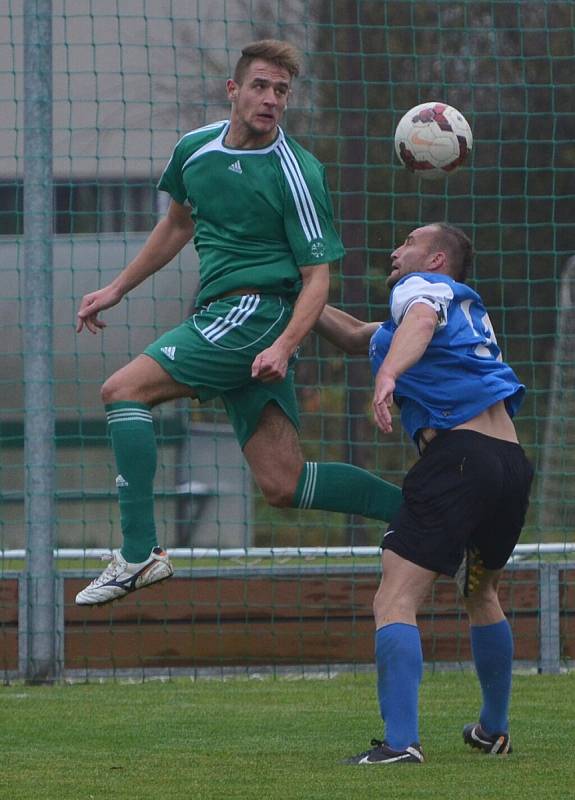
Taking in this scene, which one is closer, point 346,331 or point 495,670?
point 495,670

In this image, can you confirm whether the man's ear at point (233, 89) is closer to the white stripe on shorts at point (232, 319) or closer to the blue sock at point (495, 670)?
the white stripe on shorts at point (232, 319)

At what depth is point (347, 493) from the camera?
6297 mm

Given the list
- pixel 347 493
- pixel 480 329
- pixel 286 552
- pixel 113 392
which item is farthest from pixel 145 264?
pixel 286 552

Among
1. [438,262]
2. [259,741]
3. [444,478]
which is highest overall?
[438,262]

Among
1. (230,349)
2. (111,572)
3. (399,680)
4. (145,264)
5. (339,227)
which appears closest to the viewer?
(399,680)

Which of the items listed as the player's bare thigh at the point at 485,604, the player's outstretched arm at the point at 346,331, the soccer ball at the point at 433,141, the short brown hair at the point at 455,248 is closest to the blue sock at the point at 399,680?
the player's bare thigh at the point at 485,604

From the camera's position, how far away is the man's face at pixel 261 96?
591 cm

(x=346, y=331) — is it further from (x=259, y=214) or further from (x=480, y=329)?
(x=480, y=329)

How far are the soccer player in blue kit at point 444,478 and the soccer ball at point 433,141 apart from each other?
2.85ft

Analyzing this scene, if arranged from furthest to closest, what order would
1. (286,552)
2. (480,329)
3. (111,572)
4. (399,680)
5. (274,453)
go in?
(286,552) → (274,453) → (111,572) → (480,329) → (399,680)

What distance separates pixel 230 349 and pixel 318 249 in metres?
0.47

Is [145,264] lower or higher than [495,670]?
higher

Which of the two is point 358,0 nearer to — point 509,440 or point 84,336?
point 84,336

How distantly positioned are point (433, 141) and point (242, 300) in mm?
976
